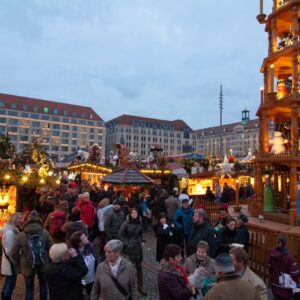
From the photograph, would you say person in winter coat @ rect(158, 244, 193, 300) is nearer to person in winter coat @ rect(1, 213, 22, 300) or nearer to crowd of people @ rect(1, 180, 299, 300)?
crowd of people @ rect(1, 180, 299, 300)

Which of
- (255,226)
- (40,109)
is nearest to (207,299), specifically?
(255,226)

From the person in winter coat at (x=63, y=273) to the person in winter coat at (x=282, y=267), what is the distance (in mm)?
3209

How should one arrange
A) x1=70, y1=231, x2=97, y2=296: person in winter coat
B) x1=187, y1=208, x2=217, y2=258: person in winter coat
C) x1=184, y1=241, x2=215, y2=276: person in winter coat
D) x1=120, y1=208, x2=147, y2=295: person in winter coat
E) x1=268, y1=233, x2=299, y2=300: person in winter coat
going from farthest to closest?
x1=120, y1=208, x2=147, y2=295: person in winter coat → x1=187, y1=208, x2=217, y2=258: person in winter coat → x1=268, y1=233, x2=299, y2=300: person in winter coat → x1=70, y1=231, x2=97, y2=296: person in winter coat → x1=184, y1=241, x2=215, y2=276: person in winter coat

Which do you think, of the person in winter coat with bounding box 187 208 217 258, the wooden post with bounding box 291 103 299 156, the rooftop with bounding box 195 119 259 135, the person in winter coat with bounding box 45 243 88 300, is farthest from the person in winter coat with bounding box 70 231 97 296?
the rooftop with bounding box 195 119 259 135

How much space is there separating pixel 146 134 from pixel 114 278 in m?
126

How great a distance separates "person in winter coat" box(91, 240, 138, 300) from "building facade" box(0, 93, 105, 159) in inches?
4109

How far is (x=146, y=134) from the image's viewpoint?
13012 cm

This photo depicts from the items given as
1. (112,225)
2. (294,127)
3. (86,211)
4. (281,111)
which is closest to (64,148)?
(281,111)

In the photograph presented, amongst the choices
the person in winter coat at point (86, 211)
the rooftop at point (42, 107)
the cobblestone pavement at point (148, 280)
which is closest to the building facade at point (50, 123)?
the rooftop at point (42, 107)

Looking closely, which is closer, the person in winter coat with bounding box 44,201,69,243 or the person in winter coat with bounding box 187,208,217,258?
the person in winter coat with bounding box 187,208,217,258

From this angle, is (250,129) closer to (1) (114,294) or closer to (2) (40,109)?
(2) (40,109)

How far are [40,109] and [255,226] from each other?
108 m

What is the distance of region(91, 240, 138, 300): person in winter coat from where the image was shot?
14.3ft

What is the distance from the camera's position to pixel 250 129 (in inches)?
5022
